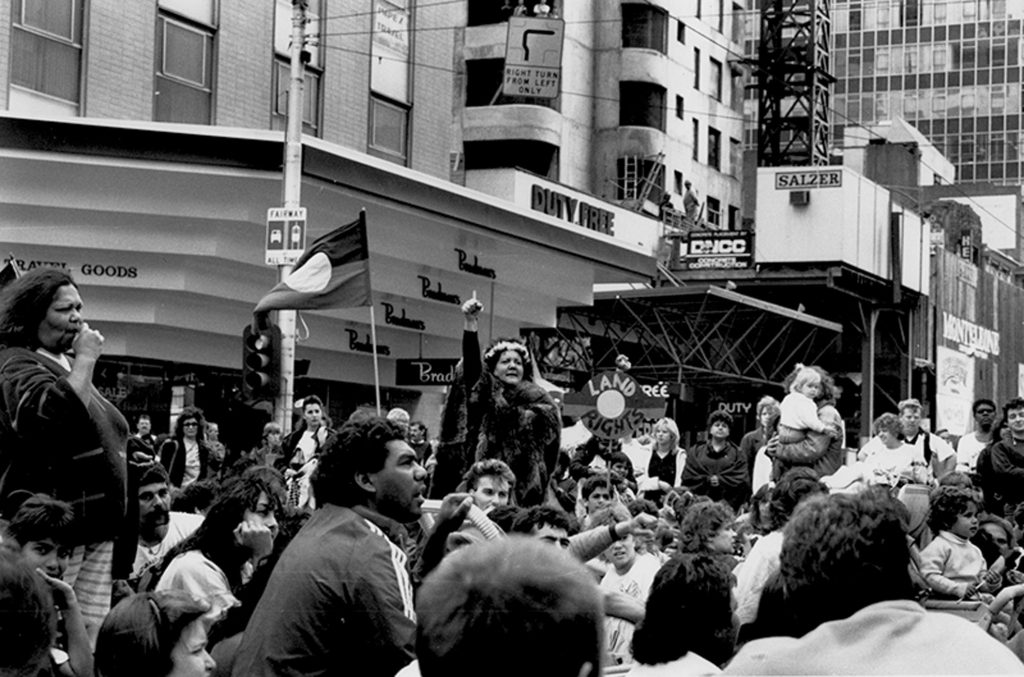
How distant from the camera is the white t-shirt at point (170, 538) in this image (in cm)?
868

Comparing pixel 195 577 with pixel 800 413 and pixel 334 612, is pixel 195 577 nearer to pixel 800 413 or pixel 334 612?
pixel 334 612

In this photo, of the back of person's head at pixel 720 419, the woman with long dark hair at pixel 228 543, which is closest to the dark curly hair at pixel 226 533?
the woman with long dark hair at pixel 228 543

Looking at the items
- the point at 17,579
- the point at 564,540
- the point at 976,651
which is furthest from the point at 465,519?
the point at 976,651

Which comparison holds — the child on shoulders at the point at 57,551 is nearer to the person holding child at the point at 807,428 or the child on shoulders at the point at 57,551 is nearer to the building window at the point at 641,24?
the person holding child at the point at 807,428

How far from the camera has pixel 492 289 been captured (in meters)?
28.5

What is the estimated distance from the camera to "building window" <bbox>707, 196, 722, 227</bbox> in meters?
56.4

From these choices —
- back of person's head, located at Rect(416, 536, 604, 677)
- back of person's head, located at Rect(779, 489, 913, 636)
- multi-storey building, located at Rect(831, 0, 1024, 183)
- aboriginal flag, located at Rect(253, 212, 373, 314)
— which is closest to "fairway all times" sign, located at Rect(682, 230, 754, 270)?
aboriginal flag, located at Rect(253, 212, 373, 314)

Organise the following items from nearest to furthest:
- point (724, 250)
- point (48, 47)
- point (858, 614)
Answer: point (858, 614)
point (48, 47)
point (724, 250)

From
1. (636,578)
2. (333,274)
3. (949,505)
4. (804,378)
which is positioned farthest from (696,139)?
(636,578)

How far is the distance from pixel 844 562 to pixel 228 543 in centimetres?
438

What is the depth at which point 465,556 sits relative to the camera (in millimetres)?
2855

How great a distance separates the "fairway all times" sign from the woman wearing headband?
31.7 meters

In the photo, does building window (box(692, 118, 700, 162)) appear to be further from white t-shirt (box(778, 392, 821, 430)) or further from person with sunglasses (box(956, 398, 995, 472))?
white t-shirt (box(778, 392, 821, 430))

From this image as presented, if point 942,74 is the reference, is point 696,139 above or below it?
below
